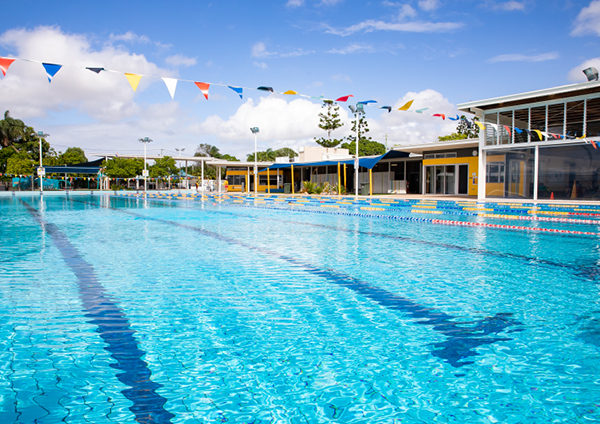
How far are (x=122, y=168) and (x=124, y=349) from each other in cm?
5345

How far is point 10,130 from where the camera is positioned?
57312mm

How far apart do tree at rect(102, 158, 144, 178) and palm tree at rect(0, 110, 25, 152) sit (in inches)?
595

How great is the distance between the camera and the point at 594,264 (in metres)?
6.25

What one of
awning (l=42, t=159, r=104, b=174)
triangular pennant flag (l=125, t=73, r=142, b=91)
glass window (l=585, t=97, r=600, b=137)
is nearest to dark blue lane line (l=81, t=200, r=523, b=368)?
triangular pennant flag (l=125, t=73, r=142, b=91)

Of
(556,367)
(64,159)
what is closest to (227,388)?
(556,367)

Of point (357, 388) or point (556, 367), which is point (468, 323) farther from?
point (357, 388)

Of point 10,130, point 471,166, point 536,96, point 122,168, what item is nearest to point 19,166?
point 122,168

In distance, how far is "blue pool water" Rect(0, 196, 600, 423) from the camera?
240 cm

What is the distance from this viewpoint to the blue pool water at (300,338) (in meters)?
2.40

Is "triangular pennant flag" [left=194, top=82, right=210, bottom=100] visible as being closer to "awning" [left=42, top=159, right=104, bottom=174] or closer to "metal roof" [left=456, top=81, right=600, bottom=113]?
"metal roof" [left=456, top=81, right=600, bottom=113]

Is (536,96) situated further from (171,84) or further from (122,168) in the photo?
(122,168)

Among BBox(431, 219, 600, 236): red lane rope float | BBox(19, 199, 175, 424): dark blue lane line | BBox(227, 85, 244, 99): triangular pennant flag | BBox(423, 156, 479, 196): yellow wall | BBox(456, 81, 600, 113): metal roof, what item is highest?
BBox(456, 81, 600, 113): metal roof

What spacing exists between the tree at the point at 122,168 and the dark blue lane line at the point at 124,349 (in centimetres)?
4902

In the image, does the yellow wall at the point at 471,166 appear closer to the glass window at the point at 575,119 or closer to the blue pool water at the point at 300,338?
the glass window at the point at 575,119
